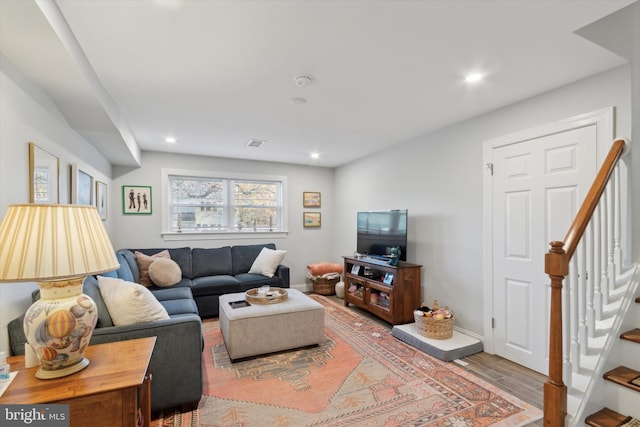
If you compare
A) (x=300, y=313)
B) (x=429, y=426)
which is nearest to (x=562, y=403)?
(x=429, y=426)

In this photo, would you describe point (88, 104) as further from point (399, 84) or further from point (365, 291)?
point (365, 291)

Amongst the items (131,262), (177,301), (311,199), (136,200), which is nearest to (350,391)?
(177,301)

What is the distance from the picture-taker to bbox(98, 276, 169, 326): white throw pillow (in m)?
1.94

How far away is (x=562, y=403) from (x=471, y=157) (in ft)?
7.57

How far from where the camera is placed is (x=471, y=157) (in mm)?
Result: 3209

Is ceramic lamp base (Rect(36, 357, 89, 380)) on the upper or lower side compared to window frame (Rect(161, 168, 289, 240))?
lower

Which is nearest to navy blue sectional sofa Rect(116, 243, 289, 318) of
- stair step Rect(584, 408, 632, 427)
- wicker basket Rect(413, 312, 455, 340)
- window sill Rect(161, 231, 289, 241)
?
window sill Rect(161, 231, 289, 241)

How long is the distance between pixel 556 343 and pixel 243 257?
13.5 feet

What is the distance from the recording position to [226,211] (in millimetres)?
5207

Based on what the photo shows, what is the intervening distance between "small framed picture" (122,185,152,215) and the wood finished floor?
4645 mm

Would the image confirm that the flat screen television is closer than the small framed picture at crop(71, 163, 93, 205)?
No

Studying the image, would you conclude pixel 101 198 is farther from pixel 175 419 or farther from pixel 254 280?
pixel 175 419

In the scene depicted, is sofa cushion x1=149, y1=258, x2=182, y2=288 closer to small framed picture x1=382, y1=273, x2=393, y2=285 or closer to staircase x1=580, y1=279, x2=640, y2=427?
small framed picture x1=382, y1=273, x2=393, y2=285

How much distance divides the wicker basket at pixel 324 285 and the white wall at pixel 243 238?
44 centimetres
